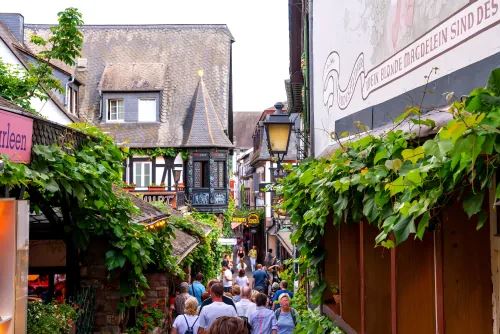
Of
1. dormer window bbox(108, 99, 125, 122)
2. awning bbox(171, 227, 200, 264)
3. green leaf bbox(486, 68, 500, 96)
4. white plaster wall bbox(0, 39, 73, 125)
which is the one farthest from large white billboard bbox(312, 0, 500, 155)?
dormer window bbox(108, 99, 125, 122)

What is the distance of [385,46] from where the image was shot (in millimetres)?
6262

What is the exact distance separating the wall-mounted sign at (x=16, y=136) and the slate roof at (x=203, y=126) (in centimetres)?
2835

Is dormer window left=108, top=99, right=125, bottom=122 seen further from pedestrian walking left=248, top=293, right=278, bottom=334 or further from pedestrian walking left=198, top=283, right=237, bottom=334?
pedestrian walking left=198, top=283, right=237, bottom=334

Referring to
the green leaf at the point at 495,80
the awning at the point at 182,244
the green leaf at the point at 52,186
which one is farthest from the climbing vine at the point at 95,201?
the green leaf at the point at 495,80

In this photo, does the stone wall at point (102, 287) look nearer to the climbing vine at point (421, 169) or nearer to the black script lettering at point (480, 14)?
the climbing vine at point (421, 169)

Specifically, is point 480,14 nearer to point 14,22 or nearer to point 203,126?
point 14,22

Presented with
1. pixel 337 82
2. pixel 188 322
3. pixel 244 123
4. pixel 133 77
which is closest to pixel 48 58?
pixel 188 322

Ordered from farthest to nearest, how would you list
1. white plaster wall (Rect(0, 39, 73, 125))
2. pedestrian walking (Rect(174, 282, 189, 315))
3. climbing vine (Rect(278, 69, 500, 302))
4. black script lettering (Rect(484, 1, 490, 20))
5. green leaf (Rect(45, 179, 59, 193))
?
white plaster wall (Rect(0, 39, 73, 125)) → pedestrian walking (Rect(174, 282, 189, 315)) → green leaf (Rect(45, 179, 59, 193)) → black script lettering (Rect(484, 1, 490, 20)) → climbing vine (Rect(278, 69, 500, 302))

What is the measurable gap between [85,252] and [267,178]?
34.1 m

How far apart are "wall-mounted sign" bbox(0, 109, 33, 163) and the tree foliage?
22.8 ft

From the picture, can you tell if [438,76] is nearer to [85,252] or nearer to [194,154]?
[85,252]

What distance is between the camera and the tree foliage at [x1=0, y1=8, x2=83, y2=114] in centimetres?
1373

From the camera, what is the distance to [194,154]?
35.3 m

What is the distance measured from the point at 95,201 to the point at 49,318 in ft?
5.02
